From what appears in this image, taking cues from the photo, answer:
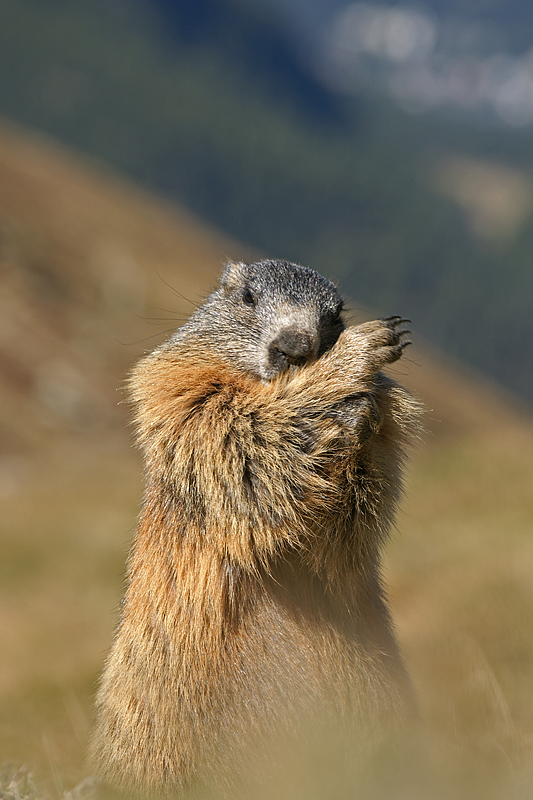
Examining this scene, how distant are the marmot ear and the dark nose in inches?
44.7

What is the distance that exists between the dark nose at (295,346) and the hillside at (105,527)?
1.15 m

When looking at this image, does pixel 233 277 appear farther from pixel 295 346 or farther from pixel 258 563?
pixel 258 563

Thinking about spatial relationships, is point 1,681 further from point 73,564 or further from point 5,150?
point 5,150

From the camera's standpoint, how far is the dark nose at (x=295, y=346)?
5.46 meters

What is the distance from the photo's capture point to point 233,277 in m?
6.77

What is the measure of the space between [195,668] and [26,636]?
8.15 m

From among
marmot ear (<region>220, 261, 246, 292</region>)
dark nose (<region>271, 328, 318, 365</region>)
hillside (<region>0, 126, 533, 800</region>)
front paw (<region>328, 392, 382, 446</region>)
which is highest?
marmot ear (<region>220, 261, 246, 292</region>)

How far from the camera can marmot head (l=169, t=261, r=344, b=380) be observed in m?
5.56

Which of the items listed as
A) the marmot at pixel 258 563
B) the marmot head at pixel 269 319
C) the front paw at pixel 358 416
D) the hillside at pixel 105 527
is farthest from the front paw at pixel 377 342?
the hillside at pixel 105 527

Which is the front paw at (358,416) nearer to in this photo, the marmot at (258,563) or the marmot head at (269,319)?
the marmot at (258,563)

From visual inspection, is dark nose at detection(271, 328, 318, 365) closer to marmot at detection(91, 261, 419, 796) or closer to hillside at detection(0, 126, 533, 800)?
marmot at detection(91, 261, 419, 796)

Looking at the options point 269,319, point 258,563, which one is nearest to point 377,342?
point 269,319

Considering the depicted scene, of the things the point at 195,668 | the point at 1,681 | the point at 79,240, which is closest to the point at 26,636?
the point at 1,681

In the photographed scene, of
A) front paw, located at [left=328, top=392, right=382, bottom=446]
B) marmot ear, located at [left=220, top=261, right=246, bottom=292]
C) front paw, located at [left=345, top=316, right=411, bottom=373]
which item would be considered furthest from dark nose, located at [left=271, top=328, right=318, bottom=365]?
marmot ear, located at [left=220, top=261, right=246, bottom=292]
